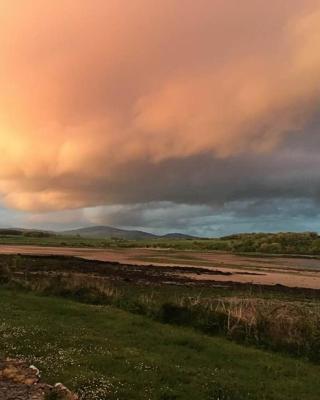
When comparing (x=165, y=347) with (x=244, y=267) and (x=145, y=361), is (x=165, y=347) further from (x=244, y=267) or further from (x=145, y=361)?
(x=244, y=267)

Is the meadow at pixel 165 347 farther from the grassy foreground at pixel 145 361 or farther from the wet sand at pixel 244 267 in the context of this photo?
the wet sand at pixel 244 267

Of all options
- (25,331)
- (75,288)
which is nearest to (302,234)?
(75,288)

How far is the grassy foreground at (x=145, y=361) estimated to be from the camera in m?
12.7

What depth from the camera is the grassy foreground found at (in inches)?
500

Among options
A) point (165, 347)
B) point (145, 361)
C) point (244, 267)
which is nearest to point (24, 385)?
point (145, 361)

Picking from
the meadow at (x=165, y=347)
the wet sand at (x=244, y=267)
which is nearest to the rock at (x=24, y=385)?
the meadow at (x=165, y=347)

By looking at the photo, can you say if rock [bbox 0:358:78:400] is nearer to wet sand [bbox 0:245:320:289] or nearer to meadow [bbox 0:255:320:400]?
meadow [bbox 0:255:320:400]

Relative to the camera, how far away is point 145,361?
49.6 ft

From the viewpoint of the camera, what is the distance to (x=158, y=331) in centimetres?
2056

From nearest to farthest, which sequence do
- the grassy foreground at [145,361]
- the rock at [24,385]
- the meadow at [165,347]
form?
1. the rock at [24,385]
2. the grassy foreground at [145,361]
3. the meadow at [165,347]

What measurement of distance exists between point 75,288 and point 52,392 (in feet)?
68.1

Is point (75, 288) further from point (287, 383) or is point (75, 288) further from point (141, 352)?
point (287, 383)

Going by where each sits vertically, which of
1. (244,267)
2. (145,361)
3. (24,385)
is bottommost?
(24,385)

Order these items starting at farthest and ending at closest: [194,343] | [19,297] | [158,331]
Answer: [19,297] < [158,331] < [194,343]
